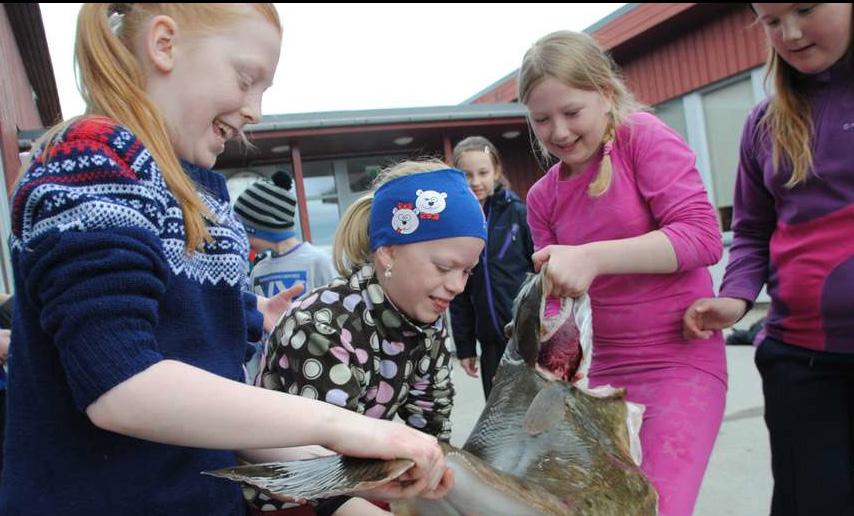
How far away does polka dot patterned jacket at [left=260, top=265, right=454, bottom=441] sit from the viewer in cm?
182

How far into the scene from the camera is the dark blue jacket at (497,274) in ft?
14.9

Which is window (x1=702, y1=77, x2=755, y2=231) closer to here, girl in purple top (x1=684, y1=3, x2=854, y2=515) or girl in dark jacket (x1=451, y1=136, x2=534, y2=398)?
girl in dark jacket (x1=451, y1=136, x2=534, y2=398)

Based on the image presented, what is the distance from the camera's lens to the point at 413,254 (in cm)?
205

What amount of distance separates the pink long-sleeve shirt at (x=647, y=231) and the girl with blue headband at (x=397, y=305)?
0.50 meters

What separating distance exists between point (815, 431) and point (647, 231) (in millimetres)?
793

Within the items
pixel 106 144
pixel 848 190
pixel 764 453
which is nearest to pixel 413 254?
pixel 106 144

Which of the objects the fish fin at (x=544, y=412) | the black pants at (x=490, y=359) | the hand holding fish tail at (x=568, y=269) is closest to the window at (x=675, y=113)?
the black pants at (x=490, y=359)

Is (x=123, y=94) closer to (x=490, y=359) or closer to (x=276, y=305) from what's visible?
(x=276, y=305)

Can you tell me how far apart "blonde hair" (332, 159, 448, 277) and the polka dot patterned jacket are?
0.10 metres

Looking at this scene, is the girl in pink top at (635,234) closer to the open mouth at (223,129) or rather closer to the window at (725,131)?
the open mouth at (223,129)

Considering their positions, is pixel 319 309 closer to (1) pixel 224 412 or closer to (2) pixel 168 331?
(2) pixel 168 331

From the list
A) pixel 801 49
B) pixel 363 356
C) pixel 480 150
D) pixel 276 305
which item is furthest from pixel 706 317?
pixel 480 150

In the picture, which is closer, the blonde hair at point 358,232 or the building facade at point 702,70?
the blonde hair at point 358,232

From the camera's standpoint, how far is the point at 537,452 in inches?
59.1
